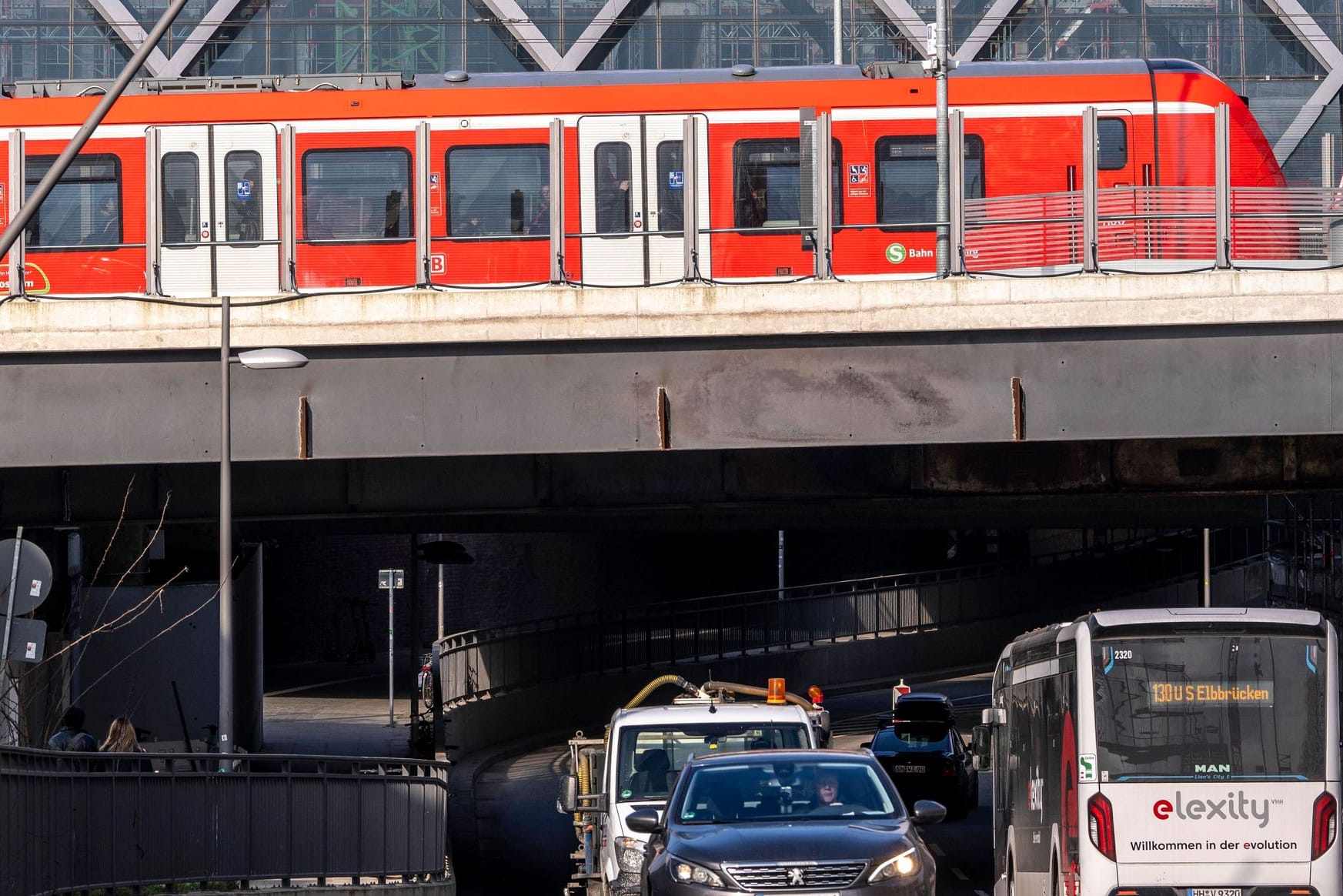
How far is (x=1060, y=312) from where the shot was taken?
58.3 feet

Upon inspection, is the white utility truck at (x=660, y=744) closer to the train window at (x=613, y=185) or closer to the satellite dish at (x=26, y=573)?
the satellite dish at (x=26, y=573)

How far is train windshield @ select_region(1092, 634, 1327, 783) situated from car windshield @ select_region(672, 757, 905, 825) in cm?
219

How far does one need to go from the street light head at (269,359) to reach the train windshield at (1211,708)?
8.41 meters

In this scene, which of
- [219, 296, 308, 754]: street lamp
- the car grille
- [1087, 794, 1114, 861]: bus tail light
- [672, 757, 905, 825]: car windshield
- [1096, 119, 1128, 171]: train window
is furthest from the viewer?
[1096, 119, 1128, 171]: train window

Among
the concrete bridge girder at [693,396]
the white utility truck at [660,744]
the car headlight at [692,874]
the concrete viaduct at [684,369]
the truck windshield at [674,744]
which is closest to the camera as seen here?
the car headlight at [692,874]

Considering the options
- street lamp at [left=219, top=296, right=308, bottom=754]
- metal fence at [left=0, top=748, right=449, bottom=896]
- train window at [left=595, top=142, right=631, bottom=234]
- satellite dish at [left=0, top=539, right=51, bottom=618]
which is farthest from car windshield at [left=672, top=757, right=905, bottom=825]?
train window at [left=595, top=142, right=631, bottom=234]

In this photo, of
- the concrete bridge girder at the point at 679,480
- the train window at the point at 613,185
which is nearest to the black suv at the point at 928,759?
the concrete bridge girder at the point at 679,480

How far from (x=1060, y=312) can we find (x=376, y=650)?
36837 mm

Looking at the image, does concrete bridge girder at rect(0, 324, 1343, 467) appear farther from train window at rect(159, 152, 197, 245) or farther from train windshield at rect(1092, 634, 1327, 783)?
train windshield at rect(1092, 634, 1327, 783)

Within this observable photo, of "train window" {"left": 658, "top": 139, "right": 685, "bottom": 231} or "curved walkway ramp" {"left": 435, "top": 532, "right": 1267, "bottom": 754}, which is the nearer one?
"train window" {"left": 658, "top": 139, "right": 685, "bottom": 231}

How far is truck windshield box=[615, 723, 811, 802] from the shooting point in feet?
48.4

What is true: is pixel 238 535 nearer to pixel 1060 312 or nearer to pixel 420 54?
pixel 1060 312

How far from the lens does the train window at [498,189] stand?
21.0 meters

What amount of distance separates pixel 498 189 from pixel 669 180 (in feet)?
6.66
